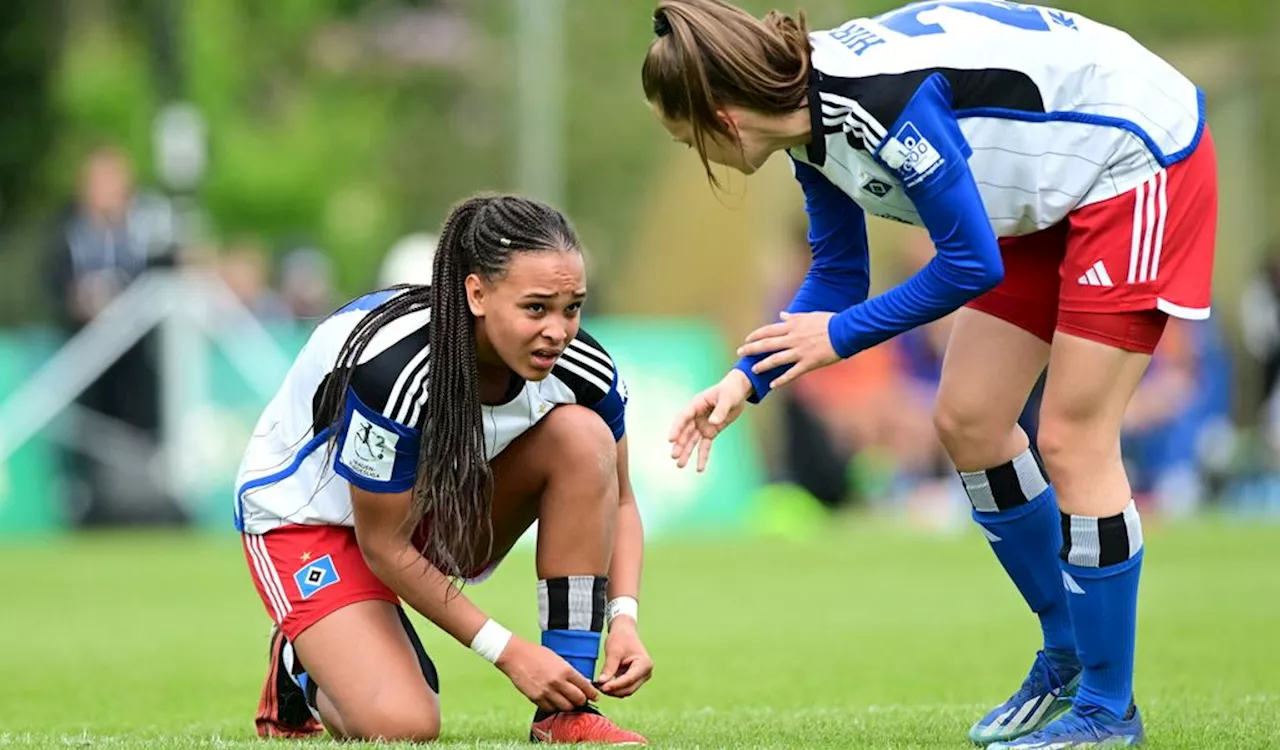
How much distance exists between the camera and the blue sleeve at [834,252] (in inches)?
209

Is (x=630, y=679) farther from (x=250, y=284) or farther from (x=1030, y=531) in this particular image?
(x=250, y=284)

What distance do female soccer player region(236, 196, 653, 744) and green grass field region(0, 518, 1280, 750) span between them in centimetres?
26

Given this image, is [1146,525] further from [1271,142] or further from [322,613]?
[322,613]

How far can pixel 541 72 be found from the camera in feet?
77.0

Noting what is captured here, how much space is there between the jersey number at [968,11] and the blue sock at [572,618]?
1.59 meters

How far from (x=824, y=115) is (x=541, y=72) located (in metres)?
19.0

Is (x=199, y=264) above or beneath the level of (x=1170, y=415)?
above

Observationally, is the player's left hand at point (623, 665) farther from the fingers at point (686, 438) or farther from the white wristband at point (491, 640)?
the fingers at point (686, 438)

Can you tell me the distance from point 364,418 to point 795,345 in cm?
106

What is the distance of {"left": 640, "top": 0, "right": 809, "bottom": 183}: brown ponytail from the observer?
471cm

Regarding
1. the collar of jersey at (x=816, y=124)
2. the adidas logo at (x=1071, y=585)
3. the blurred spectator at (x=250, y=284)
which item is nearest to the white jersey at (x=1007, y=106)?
the collar of jersey at (x=816, y=124)

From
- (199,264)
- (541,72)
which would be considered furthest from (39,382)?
(541,72)

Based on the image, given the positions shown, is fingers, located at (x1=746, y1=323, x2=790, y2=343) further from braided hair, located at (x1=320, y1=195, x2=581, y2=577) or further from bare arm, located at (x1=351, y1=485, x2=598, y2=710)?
bare arm, located at (x1=351, y1=485, x2=598, y2=710)

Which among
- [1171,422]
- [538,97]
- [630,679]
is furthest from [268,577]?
[538,97]
